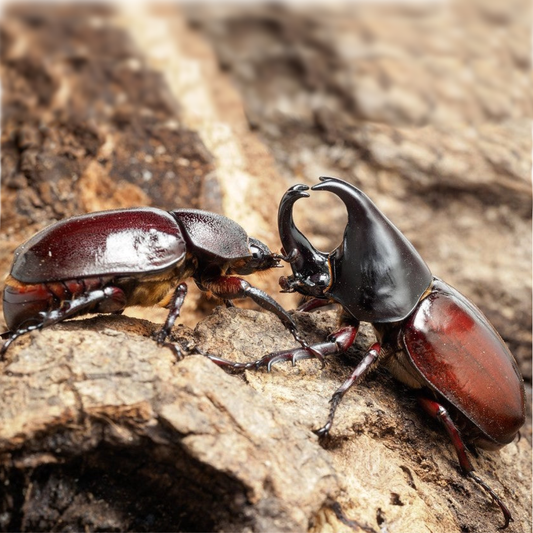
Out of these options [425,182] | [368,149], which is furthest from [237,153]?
[425,182]

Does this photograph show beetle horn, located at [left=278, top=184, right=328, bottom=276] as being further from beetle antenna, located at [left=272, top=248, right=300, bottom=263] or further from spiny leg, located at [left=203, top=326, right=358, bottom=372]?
spiny leg, located at [left=203, top=326, right=358, bottom=372]

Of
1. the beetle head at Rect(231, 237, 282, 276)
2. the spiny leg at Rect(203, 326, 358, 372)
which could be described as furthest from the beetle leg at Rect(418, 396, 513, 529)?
the beetle head at Rect(231, 237, 282, 276)

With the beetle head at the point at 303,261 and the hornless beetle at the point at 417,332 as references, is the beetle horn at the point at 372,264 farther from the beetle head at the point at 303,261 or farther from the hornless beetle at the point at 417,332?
the beetle head at the point at 303,261

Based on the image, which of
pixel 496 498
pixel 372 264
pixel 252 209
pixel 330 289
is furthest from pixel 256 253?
pixel 496 498

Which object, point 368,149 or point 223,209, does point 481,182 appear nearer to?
point 368,149

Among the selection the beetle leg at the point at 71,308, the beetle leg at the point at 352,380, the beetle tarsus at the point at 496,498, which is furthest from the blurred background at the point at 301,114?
the beetle tarsus at the point at 496,498

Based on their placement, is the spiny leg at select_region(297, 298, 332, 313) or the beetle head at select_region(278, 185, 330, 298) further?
the spiny leg at select_region(297, 298, 332, 313)
